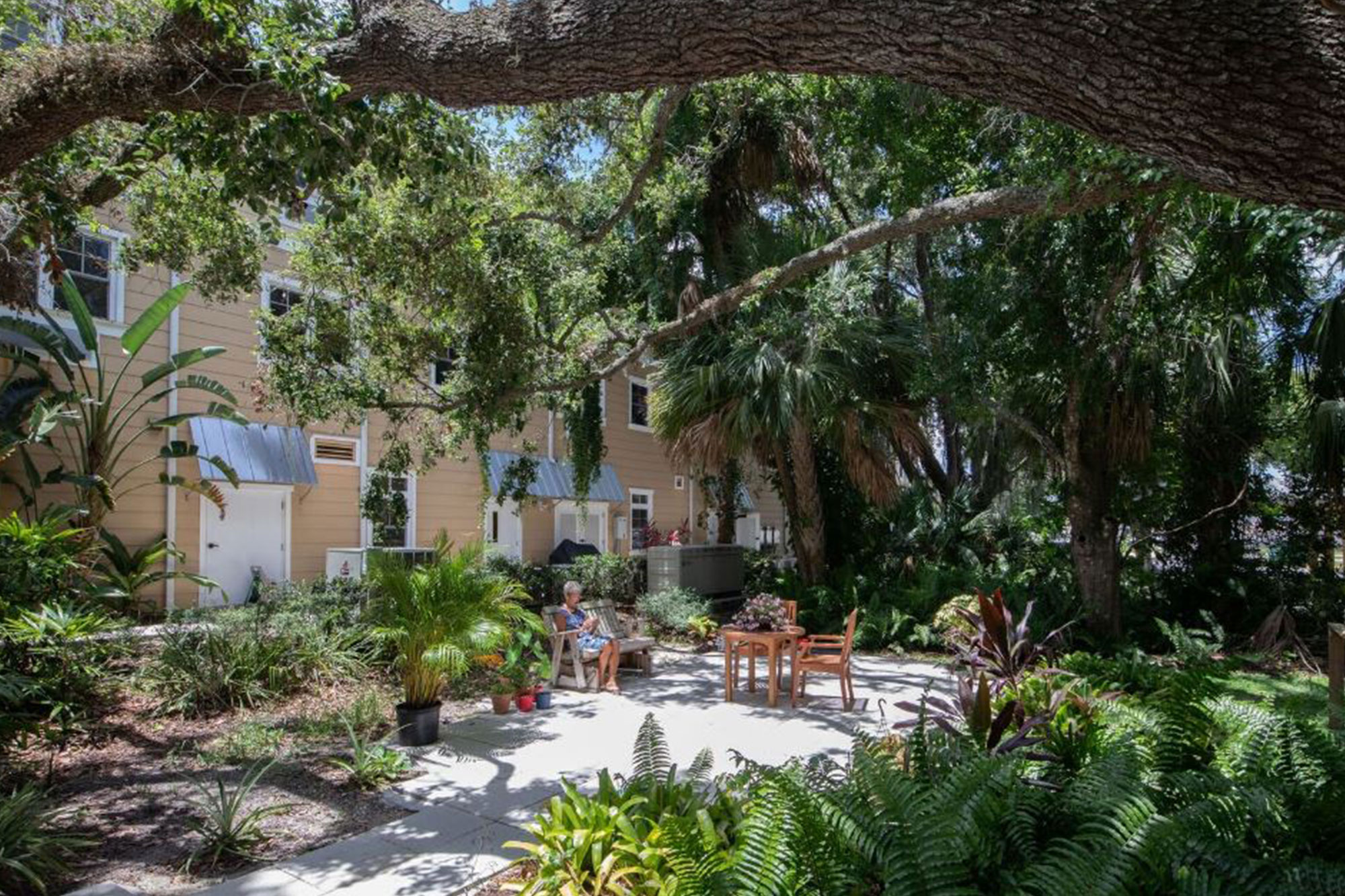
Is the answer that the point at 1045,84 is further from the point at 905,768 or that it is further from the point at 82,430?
the point at 82,430

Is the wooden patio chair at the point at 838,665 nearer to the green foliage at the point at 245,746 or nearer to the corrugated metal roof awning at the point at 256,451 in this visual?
the green foliage at the point at 245,746

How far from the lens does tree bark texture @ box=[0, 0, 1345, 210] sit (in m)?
2.24

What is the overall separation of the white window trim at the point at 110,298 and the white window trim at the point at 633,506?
10680 mm

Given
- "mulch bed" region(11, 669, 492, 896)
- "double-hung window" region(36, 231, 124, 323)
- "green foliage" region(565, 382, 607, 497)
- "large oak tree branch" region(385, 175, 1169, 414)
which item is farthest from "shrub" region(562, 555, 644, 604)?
"double-hung window" region(36, 231, 124, 323)

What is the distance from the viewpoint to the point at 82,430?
10602 millimetres

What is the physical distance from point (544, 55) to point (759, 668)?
27.3ft

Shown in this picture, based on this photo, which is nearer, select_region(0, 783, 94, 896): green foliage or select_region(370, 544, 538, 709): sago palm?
select_region(0, 783, 94, 896): green foliage

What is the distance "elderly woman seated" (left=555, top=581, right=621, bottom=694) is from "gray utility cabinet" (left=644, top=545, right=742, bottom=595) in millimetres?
4498

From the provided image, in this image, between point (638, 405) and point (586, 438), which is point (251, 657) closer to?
point (586, 438)

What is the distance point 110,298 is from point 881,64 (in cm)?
1205

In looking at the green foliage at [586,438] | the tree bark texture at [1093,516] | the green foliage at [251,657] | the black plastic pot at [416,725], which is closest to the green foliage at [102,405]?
the green foliage at [251,657]

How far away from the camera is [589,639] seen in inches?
350

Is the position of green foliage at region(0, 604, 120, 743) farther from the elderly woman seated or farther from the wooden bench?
the elderly woman seated

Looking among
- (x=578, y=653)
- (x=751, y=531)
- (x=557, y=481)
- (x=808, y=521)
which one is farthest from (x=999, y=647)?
(x=751, y=531)
